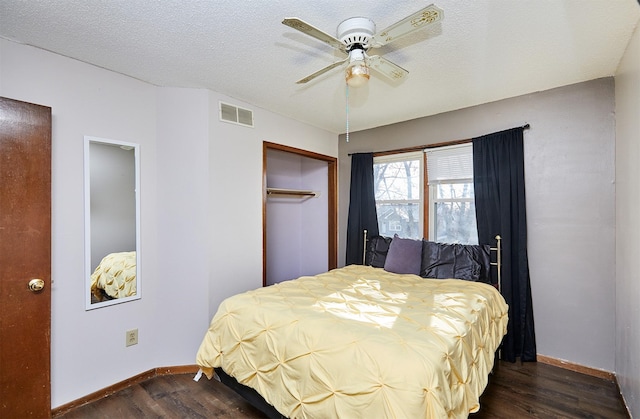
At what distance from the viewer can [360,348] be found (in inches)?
57.0

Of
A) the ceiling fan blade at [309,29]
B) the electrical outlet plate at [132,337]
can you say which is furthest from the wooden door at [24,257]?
the ceiling fan blade at [309,29]

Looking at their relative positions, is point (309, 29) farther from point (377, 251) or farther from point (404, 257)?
point (377, 251)

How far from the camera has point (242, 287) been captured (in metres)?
2.93

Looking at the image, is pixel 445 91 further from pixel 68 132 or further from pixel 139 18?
pixel 68 132

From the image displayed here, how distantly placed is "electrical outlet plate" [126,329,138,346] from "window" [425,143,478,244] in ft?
9.95

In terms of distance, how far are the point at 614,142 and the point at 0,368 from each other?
4561 millimetres

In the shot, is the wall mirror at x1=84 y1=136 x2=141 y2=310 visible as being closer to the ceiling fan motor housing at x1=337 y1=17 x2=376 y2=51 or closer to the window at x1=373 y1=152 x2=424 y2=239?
the ceiling fan motor housing at x1=337 y1=17 x2=376 y2=51

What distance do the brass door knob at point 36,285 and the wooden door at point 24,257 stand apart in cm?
2

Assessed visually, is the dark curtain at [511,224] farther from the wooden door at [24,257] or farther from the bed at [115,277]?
the wooden door at [24,257]

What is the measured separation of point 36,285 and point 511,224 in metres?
3.74

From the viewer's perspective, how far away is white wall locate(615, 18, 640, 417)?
176 cm

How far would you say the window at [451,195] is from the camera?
3166 millimetres

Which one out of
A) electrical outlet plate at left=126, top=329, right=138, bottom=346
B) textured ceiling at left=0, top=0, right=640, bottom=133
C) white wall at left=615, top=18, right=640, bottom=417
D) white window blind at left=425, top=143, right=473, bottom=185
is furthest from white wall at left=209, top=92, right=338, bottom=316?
white wall at left=615, top=18, right=640, bottom=417

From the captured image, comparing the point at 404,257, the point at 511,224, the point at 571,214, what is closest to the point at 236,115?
the point at 404,257
